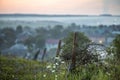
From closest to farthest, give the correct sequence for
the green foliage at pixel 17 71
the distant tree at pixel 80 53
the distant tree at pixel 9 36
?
the green foliage at pixel 17 71, the distant tree at pixel 80 53, the distant tree at pixel 9 36

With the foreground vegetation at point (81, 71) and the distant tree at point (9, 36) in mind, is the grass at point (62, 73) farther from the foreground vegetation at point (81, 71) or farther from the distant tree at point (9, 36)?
the distant tree at point (9, 36)

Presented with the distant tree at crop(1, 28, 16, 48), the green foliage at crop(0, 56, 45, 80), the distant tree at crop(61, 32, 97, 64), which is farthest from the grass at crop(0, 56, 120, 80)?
the distant tree at crop(1, 28, 16, 48)

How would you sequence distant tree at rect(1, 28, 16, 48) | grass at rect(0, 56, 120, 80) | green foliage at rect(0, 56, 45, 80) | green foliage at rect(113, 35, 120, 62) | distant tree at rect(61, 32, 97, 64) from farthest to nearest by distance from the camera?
distant tree at rect(1, 28, 16, 48)
distant tree at rect(61, 32, 97, 64)
green foliage at rect(0, 56, 45, 80)
green foliage at rect(113, 35, 120, 62)
grass at rect(0, 56, 120, 80)

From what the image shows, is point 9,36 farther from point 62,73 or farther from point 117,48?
point 117,48

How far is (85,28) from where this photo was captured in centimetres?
636

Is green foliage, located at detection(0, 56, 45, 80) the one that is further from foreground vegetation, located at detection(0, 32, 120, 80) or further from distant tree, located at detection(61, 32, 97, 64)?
distant tree, located at detection(61, 32, 97, 64)

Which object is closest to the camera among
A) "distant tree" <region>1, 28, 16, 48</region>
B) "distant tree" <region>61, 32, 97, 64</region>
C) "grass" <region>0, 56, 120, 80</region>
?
"grass" <region>0, 56, 120, 80</region>

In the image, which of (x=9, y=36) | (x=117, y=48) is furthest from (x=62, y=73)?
(x=9, y=36)

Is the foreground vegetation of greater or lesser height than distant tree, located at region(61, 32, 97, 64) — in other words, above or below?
below

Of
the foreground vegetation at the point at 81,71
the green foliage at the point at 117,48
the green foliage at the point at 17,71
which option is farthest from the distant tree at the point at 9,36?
the green foliage at the point at 117,48

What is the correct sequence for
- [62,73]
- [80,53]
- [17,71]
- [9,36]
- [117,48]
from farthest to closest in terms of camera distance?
[9,36]
[17,71]
[80,53]
[117,48]
[62,73]

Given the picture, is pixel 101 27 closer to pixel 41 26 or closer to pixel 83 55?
pixel 41 26

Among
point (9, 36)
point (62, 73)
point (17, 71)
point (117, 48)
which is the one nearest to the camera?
point (62, 73)

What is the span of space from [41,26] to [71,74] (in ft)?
13.3
